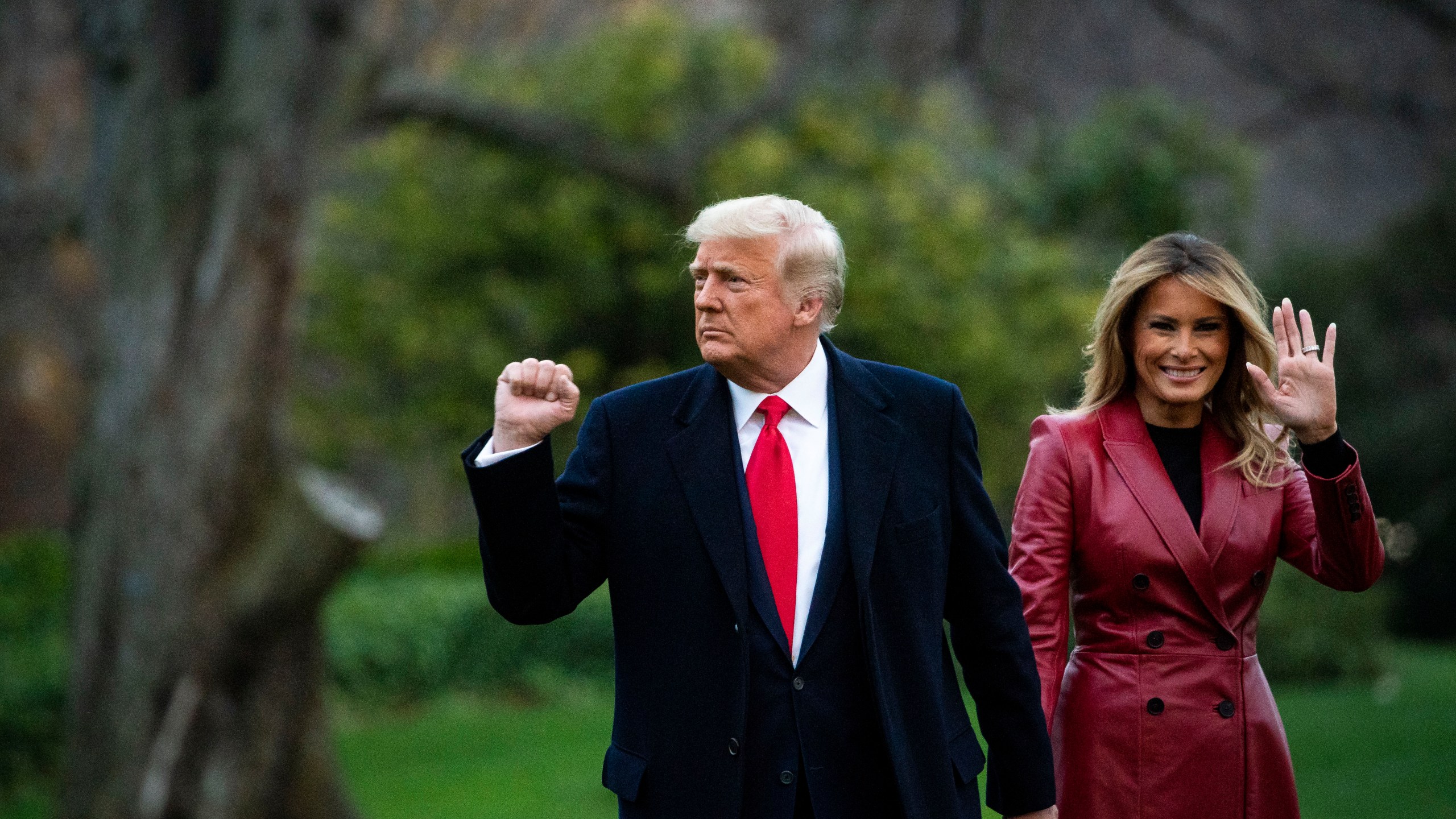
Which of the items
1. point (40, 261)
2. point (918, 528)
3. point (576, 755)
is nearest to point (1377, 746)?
point (576, 755)

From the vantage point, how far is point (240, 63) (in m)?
7.80

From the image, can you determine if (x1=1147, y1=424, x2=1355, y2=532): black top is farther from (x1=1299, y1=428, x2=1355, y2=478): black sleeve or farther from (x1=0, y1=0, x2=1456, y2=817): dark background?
(x1=0, y1=0, x2=1456, y2=817): dark background

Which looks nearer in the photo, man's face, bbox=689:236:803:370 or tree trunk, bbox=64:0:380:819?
man's face, bbox=689:236:803:370

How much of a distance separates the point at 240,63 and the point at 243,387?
64.2 inches

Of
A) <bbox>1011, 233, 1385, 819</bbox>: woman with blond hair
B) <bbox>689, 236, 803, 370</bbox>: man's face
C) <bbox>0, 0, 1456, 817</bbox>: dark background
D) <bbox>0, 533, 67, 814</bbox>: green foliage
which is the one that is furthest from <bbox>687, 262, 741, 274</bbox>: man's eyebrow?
<bbox>0, 533, 67, 814</bbox>: green foliage

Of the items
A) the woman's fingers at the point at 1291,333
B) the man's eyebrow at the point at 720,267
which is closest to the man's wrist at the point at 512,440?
the man's eyebrow at the point at 720,267

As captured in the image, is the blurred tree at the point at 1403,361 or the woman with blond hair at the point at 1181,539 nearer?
the woman with blond hair at the point at 1181,539

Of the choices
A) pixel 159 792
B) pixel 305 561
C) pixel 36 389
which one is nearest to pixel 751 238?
pixel 305 561

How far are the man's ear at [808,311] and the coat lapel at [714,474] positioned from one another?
0.24 metres

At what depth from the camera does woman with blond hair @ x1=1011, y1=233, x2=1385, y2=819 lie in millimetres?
3404

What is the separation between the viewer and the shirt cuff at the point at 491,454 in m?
2.91

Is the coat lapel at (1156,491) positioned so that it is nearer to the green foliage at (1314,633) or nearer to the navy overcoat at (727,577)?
the navy overcoat at (727,577)

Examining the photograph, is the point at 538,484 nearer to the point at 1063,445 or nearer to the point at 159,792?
the point at 1063,445

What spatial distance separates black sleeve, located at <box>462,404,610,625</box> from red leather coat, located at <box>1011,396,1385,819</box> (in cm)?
102
